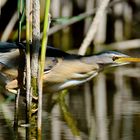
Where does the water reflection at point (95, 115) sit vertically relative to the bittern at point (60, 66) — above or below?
below

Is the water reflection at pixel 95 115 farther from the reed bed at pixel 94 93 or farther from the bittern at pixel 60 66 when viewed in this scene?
the bittern at pixel 60 66

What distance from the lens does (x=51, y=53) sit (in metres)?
3.62

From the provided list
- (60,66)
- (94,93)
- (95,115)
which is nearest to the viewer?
(60,66)

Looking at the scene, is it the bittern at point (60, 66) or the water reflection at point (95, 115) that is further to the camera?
the bittern at point (60, 66)

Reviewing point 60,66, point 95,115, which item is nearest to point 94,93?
point 95,115

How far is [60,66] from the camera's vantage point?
146 inches

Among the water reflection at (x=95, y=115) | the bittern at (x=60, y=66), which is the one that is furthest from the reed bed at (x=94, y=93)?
the bittern at (x=60, y=66)

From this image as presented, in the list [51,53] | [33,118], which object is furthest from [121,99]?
[33,118]

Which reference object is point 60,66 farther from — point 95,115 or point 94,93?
point 94,93

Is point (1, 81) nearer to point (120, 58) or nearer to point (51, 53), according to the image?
point (51, 53)

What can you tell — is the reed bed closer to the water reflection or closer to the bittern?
the water reflection

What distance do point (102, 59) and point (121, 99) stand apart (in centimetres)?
57

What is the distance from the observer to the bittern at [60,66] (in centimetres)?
347

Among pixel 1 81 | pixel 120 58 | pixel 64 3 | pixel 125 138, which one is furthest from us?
pixel 64 3
